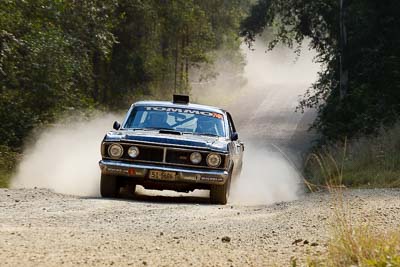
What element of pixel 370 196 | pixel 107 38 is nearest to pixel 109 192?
pixel 370 196

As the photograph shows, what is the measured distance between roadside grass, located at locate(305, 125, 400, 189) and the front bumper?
352 centimetres

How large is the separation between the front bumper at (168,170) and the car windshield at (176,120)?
1360mm

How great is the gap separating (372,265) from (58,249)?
2926 millimetres

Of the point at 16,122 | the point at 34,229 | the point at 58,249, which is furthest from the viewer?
the point at 16,122

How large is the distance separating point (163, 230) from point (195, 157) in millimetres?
3988

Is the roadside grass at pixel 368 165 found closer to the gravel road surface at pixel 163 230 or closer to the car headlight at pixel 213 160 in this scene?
the car headlight at pixel 213 160

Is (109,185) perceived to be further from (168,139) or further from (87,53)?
(87,53)

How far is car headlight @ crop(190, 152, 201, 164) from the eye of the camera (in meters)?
14.0

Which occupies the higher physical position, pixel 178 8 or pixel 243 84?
pixel 178 8

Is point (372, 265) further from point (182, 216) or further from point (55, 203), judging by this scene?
point (55, 203)

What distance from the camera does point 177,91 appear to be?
5191cm

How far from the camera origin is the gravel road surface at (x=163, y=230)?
838 centimetres

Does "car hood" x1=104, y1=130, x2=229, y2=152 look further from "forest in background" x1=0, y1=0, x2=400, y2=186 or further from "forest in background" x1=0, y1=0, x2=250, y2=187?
"forest in background" x1=0, y1=0, x2=250, y2=187

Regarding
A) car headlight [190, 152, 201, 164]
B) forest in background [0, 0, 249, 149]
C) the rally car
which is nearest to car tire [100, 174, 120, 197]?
the rally car
